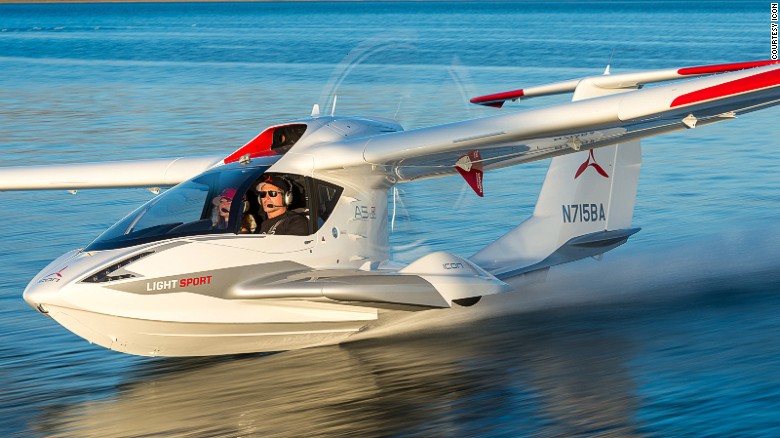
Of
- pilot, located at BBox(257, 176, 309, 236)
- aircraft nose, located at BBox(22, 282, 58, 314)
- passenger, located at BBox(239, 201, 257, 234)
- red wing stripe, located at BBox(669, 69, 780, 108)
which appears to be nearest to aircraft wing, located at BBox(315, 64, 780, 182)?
red wing stripe, located at BBox(669, 69, 780, 108)

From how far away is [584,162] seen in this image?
48.5 feet

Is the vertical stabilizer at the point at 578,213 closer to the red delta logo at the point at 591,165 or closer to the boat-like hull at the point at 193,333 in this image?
the red delta logo at the point at 591,165

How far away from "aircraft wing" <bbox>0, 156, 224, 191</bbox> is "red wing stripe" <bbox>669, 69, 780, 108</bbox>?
6.30 meters

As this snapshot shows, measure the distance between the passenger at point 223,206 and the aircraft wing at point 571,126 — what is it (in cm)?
107

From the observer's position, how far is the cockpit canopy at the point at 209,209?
1122 cm

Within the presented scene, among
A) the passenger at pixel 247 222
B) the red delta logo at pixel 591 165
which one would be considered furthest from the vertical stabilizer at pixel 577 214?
the passenger at pixel 247 222

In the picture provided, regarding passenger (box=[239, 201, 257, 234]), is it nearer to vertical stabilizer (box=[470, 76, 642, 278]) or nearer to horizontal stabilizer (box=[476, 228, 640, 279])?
horizontal stabilizer (box=[476, 228, 640, 279])

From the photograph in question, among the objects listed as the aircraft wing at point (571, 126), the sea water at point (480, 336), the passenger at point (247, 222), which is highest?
the aircraft wing at point (571, 126)

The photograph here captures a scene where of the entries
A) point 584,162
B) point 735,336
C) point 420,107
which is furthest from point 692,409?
point 420,107

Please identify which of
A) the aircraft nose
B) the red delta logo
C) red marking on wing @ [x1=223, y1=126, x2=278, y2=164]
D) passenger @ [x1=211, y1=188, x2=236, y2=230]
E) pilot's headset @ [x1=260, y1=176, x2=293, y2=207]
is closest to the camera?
the aircraft nose

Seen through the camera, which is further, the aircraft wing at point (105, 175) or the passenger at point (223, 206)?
the aircraft wing at point (105, 175)

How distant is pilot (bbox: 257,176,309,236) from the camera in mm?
11789

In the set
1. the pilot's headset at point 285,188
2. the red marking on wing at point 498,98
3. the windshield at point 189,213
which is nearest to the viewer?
the windshield at point 189,213

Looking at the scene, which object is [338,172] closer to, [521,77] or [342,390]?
[342,390]
